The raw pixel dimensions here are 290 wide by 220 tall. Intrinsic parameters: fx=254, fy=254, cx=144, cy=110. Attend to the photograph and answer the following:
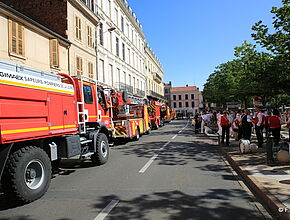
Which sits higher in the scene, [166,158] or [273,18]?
[273,18]

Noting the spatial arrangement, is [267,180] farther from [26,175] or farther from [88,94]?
[88,94]

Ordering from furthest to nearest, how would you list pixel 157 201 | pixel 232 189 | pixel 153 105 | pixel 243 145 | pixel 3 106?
1. pixel 153 105
2. pixel 243 145
3. pixel 232 189
4. pixel 157 201
5. pixel 3 106

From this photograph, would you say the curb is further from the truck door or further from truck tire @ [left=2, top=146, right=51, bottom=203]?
the truck door

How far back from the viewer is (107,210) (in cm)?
443

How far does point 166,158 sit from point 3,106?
20.0 ft

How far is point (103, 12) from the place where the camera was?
26.2 meters

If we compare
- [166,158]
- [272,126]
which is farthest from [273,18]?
[166,158]

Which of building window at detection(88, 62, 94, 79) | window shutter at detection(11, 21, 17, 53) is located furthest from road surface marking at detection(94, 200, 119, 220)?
building window at detection(88, 62, 94, 79)

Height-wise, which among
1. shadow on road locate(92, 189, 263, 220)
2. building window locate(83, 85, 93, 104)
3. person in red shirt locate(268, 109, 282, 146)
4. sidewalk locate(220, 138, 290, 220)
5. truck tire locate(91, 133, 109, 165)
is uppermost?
building window locate(83, 85, 93, 104)

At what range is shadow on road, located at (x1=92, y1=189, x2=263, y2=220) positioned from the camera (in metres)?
4.16

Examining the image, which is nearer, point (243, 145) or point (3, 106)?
point (3, 106)

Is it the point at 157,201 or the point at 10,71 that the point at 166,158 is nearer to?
the point at 157,201

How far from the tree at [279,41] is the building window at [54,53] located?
12.4 metres

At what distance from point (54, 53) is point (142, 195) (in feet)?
47.4
